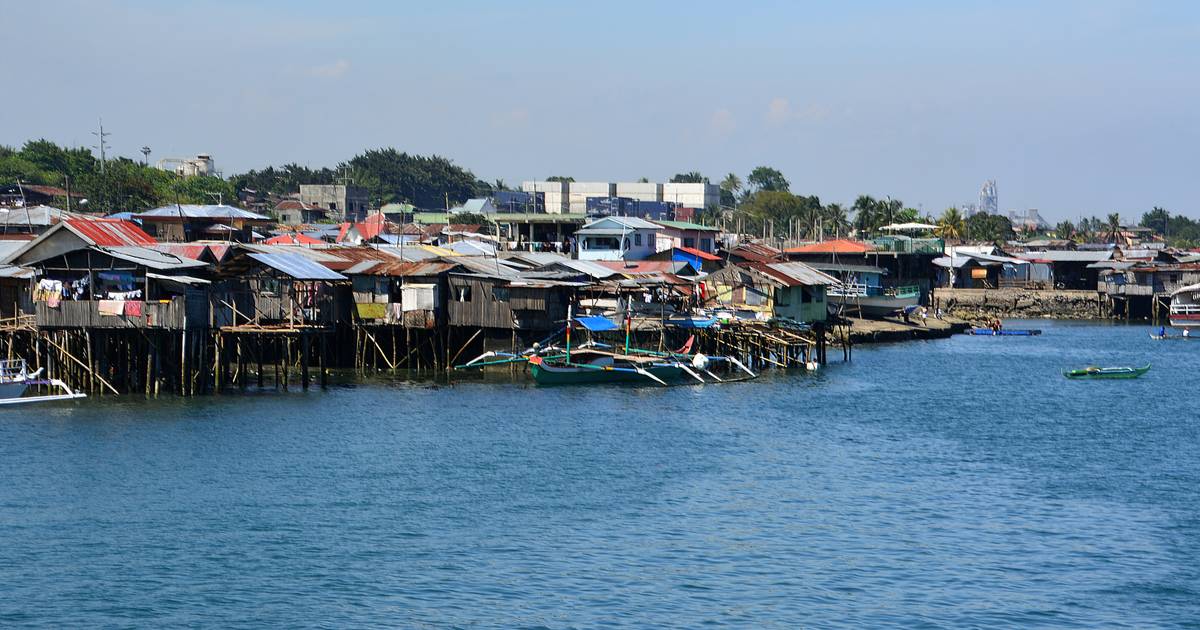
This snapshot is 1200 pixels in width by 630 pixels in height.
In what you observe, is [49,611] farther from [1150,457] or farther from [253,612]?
[1150,457]

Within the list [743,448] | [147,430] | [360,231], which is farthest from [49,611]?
[360,231]

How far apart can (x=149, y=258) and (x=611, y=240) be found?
3210cm

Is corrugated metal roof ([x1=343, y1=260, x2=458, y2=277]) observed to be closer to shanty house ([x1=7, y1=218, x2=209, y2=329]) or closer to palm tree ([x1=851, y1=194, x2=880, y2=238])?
shanty house ([x1=7, y1=218, x2=209, y2=329])

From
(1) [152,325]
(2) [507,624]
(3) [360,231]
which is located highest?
(3) [360,231]

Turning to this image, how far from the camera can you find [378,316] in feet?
192

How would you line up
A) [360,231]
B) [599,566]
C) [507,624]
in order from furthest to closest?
1. [360,231]
2. [599,566]
3. [507,624]

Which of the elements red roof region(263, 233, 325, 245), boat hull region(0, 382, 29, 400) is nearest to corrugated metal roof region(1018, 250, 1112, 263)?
red roof region(263, 233, 325, 245)

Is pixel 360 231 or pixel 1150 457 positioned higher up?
pixel 360 231

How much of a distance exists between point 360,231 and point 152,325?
1761 inches

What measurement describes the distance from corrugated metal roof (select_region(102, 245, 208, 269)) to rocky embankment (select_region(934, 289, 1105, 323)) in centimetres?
7404

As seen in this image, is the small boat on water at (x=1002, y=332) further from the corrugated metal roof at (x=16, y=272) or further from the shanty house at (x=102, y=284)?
the corrugated metal roof at (x=16, y=272)

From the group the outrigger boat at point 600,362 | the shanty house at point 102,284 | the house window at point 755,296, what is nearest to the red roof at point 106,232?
the shanty house at point 102,284

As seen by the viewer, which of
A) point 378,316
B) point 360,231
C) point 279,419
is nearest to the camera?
point 279,419

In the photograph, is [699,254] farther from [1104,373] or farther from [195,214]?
[195,214]
